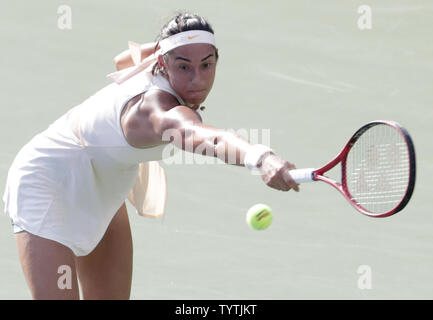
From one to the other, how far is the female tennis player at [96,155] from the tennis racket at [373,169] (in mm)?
537

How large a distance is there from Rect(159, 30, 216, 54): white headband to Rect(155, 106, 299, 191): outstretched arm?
39cm

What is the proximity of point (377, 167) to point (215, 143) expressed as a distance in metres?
0.62

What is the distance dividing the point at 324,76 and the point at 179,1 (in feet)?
4.70

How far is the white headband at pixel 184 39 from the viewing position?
3.46 meters

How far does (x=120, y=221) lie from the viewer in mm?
4004

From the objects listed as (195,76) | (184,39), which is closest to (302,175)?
(195,76)

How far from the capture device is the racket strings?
320 cm

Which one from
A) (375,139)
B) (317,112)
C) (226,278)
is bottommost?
(226,278)

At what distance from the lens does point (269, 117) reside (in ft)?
21.5

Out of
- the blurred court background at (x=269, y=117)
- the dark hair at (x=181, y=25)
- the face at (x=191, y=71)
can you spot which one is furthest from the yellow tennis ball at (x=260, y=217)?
the blurred court background at (x=269, y=117)

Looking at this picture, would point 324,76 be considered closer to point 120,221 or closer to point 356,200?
point 120,221

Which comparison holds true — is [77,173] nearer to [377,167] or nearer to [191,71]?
[191,71]

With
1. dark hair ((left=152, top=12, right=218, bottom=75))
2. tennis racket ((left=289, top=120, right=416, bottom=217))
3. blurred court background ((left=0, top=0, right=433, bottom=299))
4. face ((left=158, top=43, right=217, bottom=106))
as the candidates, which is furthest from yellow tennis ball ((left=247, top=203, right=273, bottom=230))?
blurred court background ((left=0, top=0, right=433, bottom=299))

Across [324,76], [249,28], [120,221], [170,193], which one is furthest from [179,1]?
[120,221]
